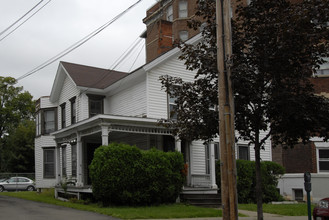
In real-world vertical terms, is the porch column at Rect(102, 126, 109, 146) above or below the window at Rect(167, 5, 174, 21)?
below

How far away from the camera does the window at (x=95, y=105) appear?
79.9ft

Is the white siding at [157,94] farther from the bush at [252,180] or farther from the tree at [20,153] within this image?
the tree at [20,153]

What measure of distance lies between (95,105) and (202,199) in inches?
375

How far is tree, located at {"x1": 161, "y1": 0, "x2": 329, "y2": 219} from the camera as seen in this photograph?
925cm

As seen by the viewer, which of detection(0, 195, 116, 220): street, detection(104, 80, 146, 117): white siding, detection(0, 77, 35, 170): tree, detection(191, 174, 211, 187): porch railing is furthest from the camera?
detection(0, 77, 35, 170): tree

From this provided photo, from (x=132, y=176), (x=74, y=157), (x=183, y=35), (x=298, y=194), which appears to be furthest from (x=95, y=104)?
(x=183, y=35)

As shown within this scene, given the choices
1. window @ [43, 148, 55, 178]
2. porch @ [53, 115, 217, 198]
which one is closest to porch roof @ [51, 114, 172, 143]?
porch @ [53, 115, 217, 198]

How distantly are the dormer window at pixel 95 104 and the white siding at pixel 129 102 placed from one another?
0.27 meters

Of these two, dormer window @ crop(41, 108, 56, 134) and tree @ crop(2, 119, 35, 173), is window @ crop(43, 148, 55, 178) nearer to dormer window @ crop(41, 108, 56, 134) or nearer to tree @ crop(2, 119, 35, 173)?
dormer window @ crop(41, 108, 56, 134)

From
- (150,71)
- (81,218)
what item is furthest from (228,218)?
(150,71)

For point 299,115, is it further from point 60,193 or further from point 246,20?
point 60,193

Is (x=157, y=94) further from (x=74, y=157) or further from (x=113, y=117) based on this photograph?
(x=74, y=157)

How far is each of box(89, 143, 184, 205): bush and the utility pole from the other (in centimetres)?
796

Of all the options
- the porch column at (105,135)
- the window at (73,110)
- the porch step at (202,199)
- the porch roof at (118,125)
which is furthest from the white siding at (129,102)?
the porch step at (202,199)
